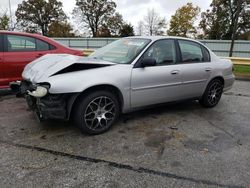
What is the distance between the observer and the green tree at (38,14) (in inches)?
2079

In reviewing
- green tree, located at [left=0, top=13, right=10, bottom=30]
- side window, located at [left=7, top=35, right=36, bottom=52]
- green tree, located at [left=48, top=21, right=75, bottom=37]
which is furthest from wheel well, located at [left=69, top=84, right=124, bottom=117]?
green tree, located at [left=48, top=21, right=75, bottom=37]

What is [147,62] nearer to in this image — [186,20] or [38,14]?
[186,20]

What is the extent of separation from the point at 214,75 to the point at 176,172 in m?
2.98

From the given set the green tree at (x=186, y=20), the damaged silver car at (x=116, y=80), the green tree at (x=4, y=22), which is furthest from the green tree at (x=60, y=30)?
the damaged silver car at (x=116, y=80)

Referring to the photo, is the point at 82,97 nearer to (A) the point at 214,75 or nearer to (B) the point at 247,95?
(A) the point at 214,75

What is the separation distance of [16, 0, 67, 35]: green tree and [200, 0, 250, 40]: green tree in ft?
106

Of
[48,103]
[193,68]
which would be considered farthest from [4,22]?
[48,103]

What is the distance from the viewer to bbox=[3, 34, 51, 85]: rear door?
5.52m

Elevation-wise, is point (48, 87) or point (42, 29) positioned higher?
point (42, 29)

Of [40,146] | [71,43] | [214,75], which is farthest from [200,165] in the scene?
[71,43]

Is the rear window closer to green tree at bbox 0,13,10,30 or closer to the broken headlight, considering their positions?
the broken headlight

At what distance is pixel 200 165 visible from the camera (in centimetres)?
303

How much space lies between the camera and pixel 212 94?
537 cm

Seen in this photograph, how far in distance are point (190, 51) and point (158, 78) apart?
1.15 m
